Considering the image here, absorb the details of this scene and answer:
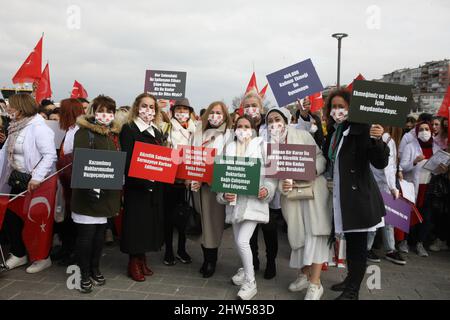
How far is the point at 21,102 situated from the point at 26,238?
1.73m

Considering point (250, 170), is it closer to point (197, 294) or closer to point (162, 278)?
point (197, 294)

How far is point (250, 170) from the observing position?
371 centimetres

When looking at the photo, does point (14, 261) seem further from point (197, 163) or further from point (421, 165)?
point (421, 165)

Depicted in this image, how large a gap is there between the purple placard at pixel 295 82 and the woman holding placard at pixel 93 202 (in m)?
2.36

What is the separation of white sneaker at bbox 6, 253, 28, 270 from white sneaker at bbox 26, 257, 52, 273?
198 mm

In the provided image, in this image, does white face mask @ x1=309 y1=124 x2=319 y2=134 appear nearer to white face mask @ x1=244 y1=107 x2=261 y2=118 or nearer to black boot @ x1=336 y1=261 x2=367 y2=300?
white face mask @ x1=244 y1=107 x2=261 y2=118

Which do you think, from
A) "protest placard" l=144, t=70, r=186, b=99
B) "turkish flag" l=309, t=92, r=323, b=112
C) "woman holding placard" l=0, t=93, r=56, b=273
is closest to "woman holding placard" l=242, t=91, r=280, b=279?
"protest placard" l=144, t=70, r=186, b=99

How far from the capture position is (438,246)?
5.96m

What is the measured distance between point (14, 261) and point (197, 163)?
9.21 feet

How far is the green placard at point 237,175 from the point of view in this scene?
3.71m

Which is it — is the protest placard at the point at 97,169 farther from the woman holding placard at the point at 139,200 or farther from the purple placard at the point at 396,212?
the purple placard at the point at 396,212

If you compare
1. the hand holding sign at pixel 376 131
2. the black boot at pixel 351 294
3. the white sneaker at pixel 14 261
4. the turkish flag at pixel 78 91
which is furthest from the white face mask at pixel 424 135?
the turkish flag at pixel 78 91

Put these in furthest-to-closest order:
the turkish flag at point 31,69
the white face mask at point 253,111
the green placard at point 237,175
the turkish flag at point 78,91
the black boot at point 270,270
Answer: the turkish flag at point 78,91 → the turkish flag at point 31,69 → the white face mask at point 253,111 → the black boot at point 270,270 → the green placard at point 237,175

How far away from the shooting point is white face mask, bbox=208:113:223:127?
4363 millimetres
